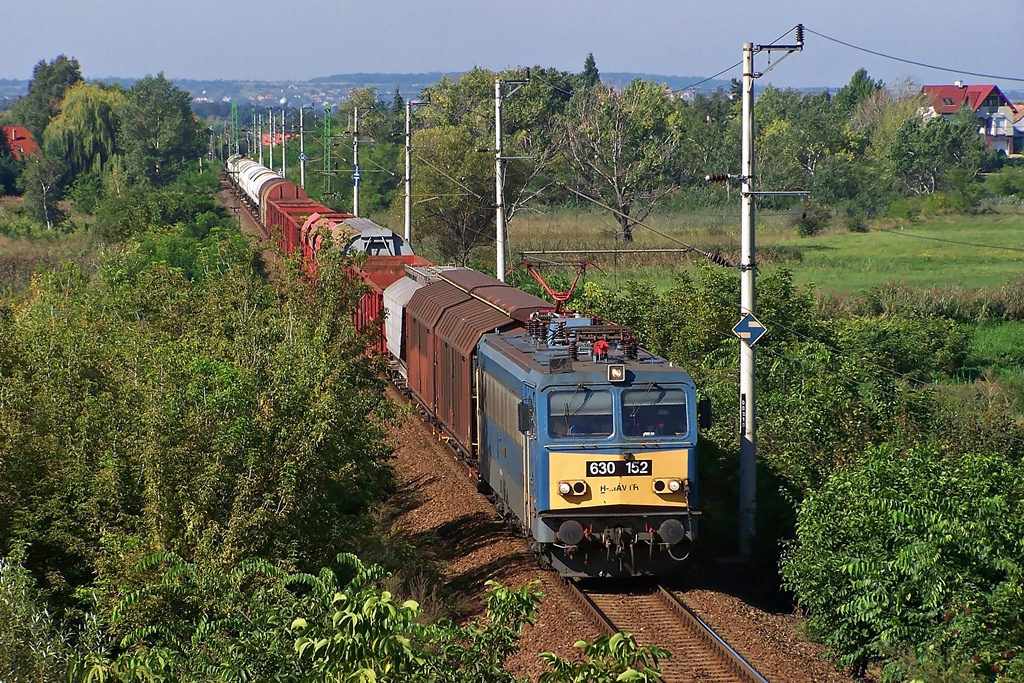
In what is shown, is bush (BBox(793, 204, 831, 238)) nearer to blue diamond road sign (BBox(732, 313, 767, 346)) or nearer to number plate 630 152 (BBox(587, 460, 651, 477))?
blue diamond road sign (BBox(732, 313, 767, 346))

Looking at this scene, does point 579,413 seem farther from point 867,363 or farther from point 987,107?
point 987,107

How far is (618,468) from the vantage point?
13477 mm

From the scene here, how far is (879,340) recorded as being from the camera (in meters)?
30.6

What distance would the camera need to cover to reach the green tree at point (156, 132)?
8300 cm

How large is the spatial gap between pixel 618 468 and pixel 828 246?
46.0 m

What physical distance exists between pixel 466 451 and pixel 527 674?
6.80 m

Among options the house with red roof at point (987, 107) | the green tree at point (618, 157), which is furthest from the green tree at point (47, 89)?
the house with red roof at point (987, 107)

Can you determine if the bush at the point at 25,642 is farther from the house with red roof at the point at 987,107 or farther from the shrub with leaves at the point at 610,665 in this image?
the house with red roof at the point at 987,107

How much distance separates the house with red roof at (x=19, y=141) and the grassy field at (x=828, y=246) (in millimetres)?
49467

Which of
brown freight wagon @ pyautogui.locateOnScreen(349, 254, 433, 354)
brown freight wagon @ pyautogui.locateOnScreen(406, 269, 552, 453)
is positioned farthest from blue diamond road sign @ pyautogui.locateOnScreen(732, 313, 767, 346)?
brown freight wagon @ pyautogui.locateOnScreen(349, 254, 433, 354)

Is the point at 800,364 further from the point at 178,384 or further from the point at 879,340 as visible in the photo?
the point at 178,384

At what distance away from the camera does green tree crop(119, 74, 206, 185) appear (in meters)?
83.0

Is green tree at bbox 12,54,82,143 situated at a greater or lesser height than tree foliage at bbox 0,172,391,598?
greater

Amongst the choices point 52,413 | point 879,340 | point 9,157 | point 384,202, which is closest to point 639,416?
point 52,413
